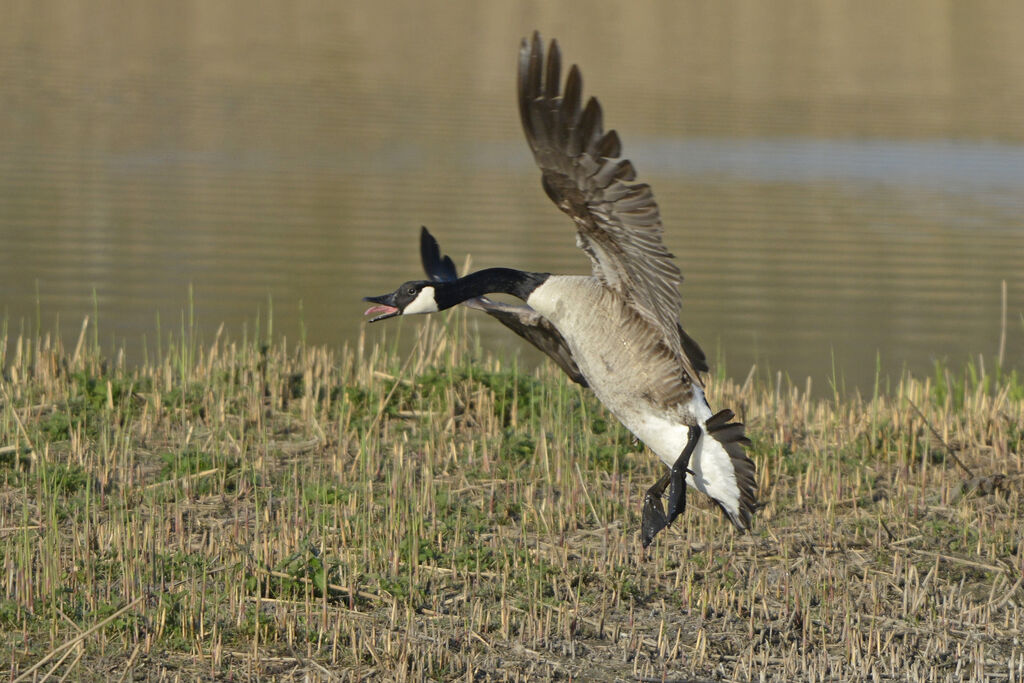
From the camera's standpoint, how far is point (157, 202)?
64.0 feet

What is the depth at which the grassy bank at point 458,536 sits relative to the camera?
16.4 ft

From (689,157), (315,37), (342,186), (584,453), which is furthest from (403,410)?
(315,37)

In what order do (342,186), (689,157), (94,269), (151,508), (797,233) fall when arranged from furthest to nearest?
1. (689,157)
2. (342,186)
3. (797,233)
4. (94,269)
5. (151,508)

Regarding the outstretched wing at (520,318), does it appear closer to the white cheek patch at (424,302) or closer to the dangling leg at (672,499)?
the white cheek patch at (424,302)

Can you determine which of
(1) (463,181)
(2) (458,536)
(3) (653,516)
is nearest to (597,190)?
(3) (653,516)

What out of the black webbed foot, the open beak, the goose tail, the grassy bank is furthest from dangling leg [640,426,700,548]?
the open beak

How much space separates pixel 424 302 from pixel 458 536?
41.8 inches

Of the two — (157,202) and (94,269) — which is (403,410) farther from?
(157,202)

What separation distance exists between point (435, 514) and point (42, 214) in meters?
13.5

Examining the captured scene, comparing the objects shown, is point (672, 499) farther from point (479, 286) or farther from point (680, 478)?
point (479, 286)

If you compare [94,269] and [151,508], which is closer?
[151,508]

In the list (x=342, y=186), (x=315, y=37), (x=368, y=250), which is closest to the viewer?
(x=368, y=250)

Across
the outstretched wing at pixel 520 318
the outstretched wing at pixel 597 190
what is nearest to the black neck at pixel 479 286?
the outstretched wing at pixel 520 318

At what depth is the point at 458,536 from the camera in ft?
19.7
